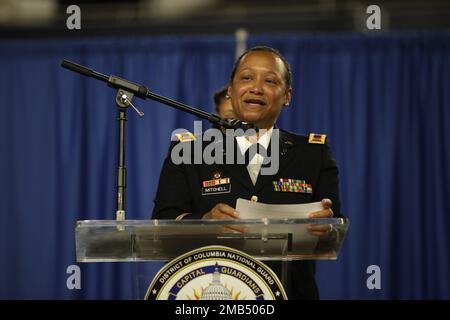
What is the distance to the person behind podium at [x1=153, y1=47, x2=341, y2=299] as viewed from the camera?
2.51 m

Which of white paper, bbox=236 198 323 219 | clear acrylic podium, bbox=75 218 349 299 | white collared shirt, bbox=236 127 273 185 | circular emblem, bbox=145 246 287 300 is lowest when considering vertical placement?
circular emblem, bbox=145 246 287 300

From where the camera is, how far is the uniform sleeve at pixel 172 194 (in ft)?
7.99

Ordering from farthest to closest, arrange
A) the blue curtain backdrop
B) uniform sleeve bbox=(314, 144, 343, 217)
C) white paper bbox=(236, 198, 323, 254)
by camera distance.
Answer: the blue curtain backdrop, uniform sleeve bbox=(314, 144, 343, 217), white paper bbox=(236, 198, 323, 254)

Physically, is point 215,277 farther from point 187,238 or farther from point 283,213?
point 283,213

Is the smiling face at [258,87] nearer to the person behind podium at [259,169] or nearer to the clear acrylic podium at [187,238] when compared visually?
the person behind podium at [259,169]

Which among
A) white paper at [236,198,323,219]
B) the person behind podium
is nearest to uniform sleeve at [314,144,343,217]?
the person behind podium

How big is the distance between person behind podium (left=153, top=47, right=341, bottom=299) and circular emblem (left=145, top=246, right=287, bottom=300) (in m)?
0.50

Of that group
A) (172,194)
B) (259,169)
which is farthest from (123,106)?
(259,169)

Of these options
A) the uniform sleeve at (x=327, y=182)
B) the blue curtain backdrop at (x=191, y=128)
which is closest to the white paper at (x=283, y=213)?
the uniform sleeve at (x=327, y=182)

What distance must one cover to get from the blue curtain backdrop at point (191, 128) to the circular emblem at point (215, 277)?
3.07m

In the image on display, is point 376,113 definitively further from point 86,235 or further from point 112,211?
point 86,235

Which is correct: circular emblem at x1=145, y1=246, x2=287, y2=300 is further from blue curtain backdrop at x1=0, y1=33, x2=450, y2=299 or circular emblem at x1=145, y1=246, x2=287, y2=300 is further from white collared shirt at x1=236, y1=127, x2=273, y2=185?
blue curtain backdrop at x1=0, y1=33, x2=450, y2=299

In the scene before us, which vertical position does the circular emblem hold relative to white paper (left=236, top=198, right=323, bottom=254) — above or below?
below

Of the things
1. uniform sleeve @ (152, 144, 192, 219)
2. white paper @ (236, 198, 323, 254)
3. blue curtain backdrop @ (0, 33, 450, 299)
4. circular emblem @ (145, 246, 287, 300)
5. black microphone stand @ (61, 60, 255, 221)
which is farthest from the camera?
blue curtain backdrop @ (0, 33, 450, 299)
